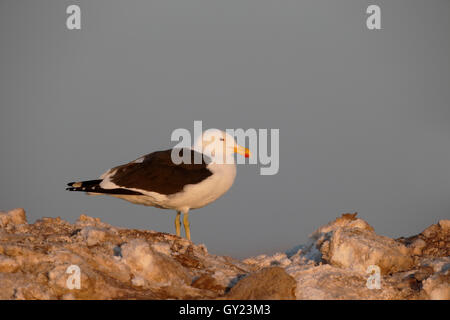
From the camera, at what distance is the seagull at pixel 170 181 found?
33.2 feet

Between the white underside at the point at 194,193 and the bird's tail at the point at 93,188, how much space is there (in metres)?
0.07

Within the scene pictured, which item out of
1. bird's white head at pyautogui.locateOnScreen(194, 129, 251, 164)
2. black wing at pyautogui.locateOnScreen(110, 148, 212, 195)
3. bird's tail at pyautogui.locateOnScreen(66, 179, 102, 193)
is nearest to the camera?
black wing at pyautogui.locateOnScreen(110, 148, 212, 195)

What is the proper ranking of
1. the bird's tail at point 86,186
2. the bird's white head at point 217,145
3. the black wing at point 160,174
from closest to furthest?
1. the black wing at point 160,174
2. the bird's tail at point 86,186
3. the bird's white head at point 217,145

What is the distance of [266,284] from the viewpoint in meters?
6.33

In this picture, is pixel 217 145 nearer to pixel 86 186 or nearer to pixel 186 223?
pixel 186 223

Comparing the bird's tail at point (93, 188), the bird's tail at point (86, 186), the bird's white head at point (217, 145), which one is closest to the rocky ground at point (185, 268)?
the bird's tail at point (93, 188)

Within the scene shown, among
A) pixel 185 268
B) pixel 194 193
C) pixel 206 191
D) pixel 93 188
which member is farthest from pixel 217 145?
pixel 185 268

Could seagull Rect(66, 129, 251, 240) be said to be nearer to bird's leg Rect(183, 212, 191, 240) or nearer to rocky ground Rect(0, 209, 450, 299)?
bird's leg Rect(183, 212, 191, 240)

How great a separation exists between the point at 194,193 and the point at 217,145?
1.45 meters

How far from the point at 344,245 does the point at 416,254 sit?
1.54 metres

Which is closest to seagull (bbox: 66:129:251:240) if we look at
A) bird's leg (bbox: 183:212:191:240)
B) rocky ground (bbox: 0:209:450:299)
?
bird's leg (bbox: 183:212:191:240)

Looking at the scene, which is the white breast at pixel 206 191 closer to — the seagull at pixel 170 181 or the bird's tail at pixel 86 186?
the seagull at pixel 170 181

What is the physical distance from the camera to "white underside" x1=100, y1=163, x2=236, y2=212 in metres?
10.1

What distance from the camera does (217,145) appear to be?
11242mm
